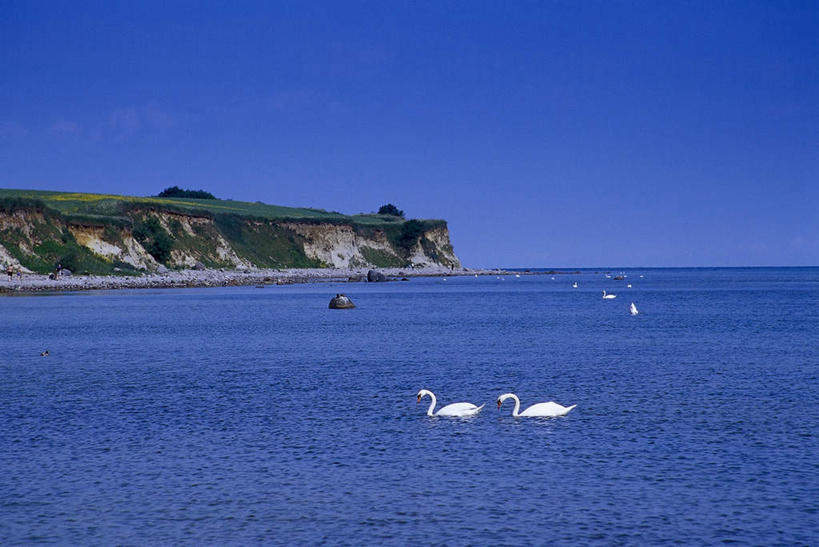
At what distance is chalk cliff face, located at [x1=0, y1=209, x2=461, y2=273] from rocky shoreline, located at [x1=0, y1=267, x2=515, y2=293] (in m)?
3.41

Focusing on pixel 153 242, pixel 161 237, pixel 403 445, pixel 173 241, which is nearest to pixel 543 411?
pixel 403 445


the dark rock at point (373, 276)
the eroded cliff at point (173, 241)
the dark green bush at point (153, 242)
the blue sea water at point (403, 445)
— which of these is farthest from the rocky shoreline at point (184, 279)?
the blue sea water at point (403, 445)

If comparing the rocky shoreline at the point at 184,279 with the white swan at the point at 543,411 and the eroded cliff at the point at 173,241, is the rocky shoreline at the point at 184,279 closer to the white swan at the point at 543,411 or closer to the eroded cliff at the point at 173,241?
the eroded cliff at the point at 173,241

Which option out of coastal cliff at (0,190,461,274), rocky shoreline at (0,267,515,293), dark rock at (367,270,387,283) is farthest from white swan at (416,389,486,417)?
dark rock at (367,270,387,283)

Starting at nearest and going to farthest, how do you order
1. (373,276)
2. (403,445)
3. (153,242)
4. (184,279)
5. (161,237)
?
(403,445) < (184,279) < (161,237) < (153,242) < (373,276)

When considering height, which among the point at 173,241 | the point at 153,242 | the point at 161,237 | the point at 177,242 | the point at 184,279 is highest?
the point at 161,237

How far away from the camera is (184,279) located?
120 meters

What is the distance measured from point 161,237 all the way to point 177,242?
8.02 m

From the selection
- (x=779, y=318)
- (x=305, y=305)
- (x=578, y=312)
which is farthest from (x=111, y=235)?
(x=779, y=318)

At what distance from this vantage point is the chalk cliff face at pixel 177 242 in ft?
350

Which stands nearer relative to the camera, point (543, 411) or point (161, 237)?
point (543, 411)

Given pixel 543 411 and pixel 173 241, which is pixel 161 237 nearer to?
pixel 173 241

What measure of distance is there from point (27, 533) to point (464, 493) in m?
6.65

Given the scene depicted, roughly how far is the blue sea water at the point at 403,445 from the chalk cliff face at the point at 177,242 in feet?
236
